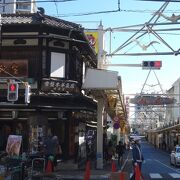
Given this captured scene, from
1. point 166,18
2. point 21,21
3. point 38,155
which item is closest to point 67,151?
point 38,155

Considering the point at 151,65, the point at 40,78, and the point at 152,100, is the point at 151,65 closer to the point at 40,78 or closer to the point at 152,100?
the point at 40,78

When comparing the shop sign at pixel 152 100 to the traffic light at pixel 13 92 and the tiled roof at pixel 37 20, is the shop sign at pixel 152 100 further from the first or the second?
the traffic light at pixel 13 92

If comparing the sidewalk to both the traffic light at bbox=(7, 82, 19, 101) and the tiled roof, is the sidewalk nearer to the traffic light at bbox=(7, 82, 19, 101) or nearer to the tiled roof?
the traffic light at bbox=(7, 82, 19, 101)

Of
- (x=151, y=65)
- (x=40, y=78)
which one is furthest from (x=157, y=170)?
(x=40, y=78)

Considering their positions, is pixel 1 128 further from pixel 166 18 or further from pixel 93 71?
pixel 166 18

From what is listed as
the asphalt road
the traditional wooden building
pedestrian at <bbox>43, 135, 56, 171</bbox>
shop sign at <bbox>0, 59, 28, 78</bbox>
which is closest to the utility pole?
the traditional wooden building

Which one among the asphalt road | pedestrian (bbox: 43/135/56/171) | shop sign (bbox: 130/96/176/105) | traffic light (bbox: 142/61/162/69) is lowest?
the asphalt road

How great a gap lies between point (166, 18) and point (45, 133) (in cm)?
990

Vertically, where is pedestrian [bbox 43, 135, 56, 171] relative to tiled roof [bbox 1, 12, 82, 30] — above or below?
below

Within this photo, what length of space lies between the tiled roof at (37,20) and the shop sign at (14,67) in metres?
2.21

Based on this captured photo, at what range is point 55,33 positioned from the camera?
2834cm

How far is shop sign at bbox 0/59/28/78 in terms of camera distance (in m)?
28.0

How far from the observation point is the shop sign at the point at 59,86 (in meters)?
27.6

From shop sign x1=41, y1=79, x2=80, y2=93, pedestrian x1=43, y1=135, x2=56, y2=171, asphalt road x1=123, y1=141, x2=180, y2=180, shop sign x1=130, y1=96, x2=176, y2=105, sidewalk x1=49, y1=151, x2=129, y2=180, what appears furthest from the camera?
shop sign x1=130, y1=96, x2=176, y2=105
